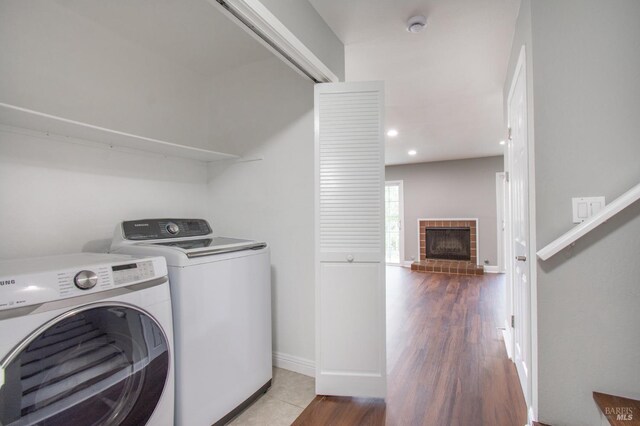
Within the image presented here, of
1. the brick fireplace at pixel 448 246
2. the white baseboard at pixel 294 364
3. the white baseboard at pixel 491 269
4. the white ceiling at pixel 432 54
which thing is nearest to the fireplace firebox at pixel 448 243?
the brick fireplace at pixel 448 246

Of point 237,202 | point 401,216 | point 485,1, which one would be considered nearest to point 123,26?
point 237,202

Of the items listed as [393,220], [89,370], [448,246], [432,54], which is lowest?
[448,246]

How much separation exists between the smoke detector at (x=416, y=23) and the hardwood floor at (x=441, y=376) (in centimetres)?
237

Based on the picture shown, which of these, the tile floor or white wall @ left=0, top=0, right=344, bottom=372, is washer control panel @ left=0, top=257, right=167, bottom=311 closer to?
white wall @ left=0, top=0, right=344, bottom=372

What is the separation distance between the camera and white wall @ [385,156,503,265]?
6203 mm

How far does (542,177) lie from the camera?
1.47m

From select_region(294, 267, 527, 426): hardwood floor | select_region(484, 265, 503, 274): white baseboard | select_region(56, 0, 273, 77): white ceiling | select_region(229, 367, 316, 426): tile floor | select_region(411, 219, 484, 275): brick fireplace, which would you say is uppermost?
select_region(56, 0, 273, 77): white ceiling

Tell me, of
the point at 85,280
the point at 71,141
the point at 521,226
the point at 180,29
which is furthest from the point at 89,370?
the point at 521,226

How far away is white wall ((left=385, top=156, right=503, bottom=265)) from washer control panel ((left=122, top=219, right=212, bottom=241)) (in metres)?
5.55

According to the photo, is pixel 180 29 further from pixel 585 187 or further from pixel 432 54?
pixel 585 187

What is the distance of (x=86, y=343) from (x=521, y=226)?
7.86 feet

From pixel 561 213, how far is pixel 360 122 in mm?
1165

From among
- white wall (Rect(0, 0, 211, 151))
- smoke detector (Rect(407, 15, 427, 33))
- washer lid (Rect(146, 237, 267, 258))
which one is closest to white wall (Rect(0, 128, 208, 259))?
white wall (Rect(0, 0, 211, 151))

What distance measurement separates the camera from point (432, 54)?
7.41 feet
